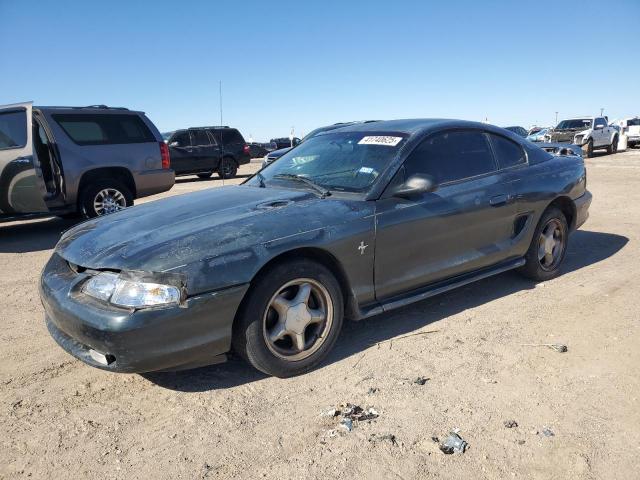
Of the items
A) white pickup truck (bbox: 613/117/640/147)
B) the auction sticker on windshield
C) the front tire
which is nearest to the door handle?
the auction sticker on windshield

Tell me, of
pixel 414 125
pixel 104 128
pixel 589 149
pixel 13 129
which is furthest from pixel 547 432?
pixel 589 149

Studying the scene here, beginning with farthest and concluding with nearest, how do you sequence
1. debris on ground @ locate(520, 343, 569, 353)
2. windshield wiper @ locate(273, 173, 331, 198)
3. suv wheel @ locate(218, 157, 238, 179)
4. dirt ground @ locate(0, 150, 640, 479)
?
suv wheel @ locate(218, 157, 238, 179)
windshield wiper @ locate(273, 173, 331, 198)
debris on ground @ locate(520, 343, 569, 353)
dirt ground @ locate(0, 150, 640, 479)

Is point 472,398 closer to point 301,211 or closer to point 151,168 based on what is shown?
point 301,211

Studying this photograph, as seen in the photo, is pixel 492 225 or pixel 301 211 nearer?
pixel 301 211

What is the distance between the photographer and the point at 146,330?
8.50 feet

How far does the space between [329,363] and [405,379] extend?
1.67 feet

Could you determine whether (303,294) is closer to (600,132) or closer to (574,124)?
(574,124)

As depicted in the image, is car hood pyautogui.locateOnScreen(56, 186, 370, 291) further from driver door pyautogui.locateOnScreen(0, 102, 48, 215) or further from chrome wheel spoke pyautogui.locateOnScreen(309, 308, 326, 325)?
driver door pyautogui.locateOnScreen(0, 102, 48, 215)

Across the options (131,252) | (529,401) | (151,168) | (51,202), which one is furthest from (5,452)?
(151,168)

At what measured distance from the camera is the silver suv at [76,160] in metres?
6.94

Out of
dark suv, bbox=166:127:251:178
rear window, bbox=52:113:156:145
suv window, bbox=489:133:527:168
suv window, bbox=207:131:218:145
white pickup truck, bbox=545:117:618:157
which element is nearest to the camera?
suv window, bbox=489:133:527:168

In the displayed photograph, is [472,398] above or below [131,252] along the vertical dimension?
below

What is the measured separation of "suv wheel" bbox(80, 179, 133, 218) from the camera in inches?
312

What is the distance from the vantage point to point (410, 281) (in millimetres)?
3605
